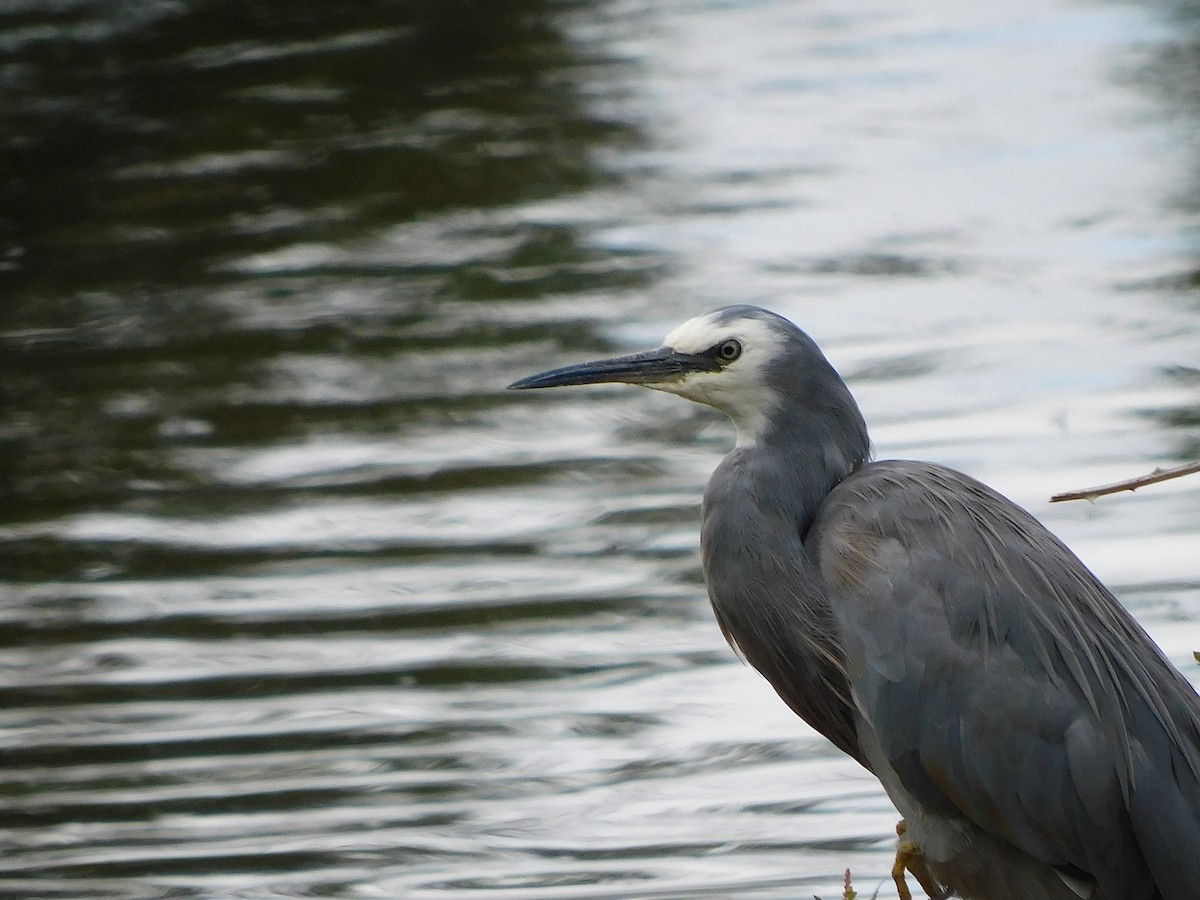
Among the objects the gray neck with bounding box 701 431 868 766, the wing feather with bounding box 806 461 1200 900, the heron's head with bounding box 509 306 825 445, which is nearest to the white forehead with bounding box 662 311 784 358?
the heron's head with bounding box 509 306 825 445

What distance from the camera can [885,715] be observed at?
381cm

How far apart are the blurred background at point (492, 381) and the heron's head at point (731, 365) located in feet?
3.51

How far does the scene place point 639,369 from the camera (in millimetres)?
4113

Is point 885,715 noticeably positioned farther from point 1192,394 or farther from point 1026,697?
point 1192,394

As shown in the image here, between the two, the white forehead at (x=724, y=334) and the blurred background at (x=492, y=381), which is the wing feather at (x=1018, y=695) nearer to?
the white forehead at (x=724, y=334)

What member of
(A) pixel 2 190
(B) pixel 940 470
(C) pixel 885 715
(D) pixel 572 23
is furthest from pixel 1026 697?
(D) pixel 572 23

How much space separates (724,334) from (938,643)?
746 millimetres

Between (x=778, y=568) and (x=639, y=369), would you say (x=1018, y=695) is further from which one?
A: (x=639, y=369)

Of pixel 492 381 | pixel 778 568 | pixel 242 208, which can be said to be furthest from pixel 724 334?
pixel 242 208

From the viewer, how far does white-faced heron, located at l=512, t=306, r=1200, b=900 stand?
12.2ft

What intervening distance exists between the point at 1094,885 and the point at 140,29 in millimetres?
8559

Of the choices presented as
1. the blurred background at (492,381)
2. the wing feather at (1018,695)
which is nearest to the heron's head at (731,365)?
the wing feather at (1018,695)

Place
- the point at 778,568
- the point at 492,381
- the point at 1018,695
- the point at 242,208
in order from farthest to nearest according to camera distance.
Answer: the point at 242,208 < the point at 492,381 < the point at 778,568 < the point at 1018,695

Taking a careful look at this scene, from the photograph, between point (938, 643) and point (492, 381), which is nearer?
point (938, 643)
